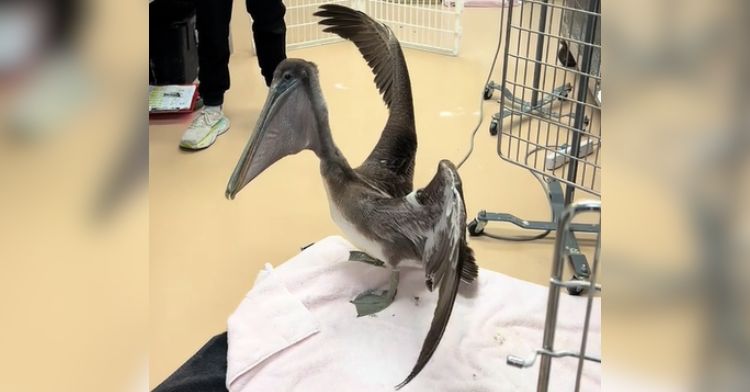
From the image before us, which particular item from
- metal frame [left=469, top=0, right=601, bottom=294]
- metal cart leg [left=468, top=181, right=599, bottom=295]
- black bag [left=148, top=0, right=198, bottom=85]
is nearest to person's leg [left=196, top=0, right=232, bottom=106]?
black bag [left=148, top=0, right=198, bottom=85]

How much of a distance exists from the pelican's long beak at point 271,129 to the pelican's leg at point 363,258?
0.94ft

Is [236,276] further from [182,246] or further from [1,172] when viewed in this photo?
[1,172]

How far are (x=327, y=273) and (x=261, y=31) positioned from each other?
0.86 metres

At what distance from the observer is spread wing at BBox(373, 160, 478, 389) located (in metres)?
0.96

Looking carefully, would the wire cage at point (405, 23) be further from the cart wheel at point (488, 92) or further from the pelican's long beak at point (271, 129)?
the pelican's long beak at point (271, 129)

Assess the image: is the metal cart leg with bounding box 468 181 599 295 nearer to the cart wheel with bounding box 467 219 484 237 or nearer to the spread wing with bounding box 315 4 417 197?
the cart wheel with bounding box 467 219 484 237

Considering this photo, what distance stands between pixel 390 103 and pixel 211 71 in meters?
0.77

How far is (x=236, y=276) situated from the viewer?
1.38 m

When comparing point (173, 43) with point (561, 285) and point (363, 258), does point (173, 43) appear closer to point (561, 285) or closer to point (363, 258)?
point (363, 258)

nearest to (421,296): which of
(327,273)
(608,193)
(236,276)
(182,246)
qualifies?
(327,273)

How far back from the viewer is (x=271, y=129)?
3.83 ft

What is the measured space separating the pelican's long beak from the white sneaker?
0.70 m

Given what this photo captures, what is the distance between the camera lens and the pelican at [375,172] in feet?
3.51

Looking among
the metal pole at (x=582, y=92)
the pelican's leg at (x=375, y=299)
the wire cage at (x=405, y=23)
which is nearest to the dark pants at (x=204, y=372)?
the pelican's leg at (x=375, y=299)
